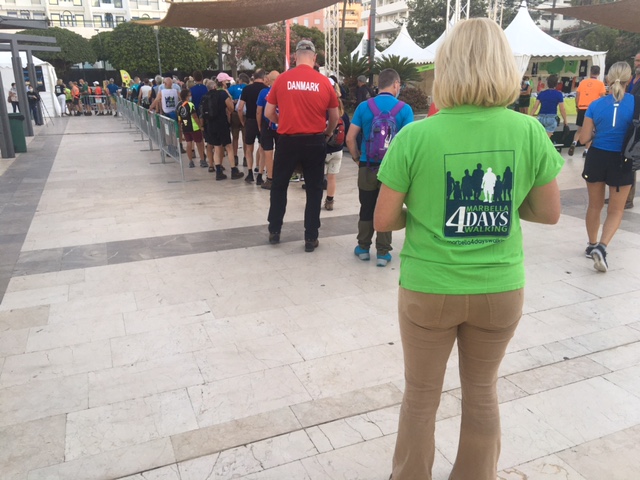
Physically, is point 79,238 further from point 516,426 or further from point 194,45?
point 194,45

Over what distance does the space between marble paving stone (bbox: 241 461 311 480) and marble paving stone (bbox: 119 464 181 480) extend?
0.33 m

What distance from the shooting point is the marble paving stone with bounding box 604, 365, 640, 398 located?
10.0 ft

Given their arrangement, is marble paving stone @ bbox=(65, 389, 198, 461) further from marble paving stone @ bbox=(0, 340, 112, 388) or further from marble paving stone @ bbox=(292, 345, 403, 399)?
marble paving stone @ bbox=(292, 345, 403, 399)

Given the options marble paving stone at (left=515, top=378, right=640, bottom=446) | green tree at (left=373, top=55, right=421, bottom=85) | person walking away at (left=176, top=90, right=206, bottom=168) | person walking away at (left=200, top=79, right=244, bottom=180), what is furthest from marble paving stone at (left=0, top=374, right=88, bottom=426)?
green tree at (left=373, top=55, right=421, bottom=85)

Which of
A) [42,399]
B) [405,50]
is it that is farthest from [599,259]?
[405,50]

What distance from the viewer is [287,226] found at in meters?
6.37

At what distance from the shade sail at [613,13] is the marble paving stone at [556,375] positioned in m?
6.46

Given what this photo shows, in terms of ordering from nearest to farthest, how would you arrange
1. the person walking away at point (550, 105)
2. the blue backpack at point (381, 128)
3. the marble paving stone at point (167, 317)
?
the marble paving stone at point (167, 317) < the blue backpack at point (381, 128) < the person walking away at point (550, 105)

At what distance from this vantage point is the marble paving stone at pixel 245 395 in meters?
2.86

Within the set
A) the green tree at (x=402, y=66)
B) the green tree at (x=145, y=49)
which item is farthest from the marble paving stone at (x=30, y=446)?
the green tree at (x=145, y=49)

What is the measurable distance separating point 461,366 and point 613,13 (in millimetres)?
8277

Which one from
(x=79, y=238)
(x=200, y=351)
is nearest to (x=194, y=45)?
(x=79, y=238)

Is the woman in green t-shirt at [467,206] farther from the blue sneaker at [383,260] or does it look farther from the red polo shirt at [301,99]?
the red polo shirt at [301,99]

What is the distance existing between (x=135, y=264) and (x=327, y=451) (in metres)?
3.27
